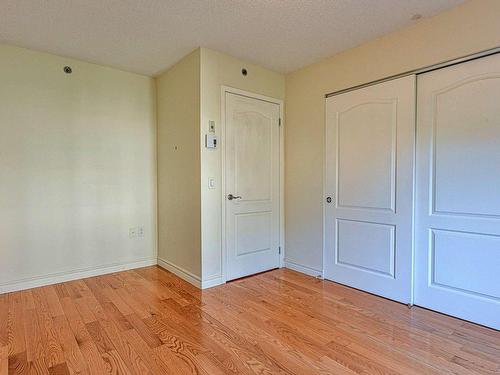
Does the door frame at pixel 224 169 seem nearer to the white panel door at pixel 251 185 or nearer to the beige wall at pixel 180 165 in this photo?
the white panel door at pixel 251 185

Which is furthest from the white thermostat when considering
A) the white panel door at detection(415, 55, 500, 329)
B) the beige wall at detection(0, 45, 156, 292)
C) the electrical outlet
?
the white panel door at detection(415, 55, 500, 329)

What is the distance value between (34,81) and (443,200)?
400 cm

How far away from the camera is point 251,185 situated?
138 inches

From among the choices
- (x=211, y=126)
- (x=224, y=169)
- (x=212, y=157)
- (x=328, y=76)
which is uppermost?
(x=328, y=76)

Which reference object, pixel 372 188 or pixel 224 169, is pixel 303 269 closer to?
pixel 372 188

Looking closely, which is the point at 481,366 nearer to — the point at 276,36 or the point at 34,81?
the point at 276,36

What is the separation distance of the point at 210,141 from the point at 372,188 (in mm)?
1661

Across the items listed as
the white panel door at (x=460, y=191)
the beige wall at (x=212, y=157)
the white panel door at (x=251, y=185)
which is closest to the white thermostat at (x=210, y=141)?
the beige wall at (x=212, y=157)

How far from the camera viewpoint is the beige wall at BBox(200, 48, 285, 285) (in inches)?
121

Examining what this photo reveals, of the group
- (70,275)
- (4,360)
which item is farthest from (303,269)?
(4,360)

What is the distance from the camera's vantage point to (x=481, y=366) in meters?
1.80

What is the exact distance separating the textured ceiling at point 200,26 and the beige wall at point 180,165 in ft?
1.02

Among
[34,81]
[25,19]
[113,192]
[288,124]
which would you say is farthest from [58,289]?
[288,124]

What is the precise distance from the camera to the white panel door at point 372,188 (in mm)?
2668
